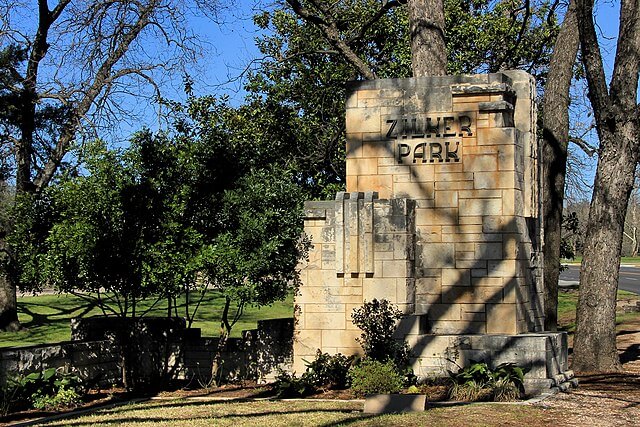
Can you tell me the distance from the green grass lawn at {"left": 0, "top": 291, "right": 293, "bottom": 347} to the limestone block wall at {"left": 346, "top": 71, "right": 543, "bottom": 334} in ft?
32.8

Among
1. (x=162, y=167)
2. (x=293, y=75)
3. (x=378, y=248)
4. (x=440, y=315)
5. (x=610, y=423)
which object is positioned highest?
(x=293, y=75)

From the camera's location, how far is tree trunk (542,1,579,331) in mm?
20625

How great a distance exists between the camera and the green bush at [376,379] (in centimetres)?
1388

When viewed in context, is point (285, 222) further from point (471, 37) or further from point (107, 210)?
point (471, 37)

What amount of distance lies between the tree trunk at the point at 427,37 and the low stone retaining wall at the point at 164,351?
19.5ft

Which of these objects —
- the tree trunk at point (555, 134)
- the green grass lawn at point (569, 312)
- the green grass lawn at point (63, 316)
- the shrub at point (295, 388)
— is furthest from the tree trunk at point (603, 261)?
the green grass lawn at point (63, 316)

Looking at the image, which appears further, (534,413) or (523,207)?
(523,207)

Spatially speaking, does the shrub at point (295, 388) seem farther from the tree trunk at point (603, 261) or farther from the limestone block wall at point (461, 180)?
the tree trunk at point (603, 261)

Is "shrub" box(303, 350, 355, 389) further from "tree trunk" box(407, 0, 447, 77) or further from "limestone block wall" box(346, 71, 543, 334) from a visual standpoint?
"tree trunk" box(407, 0, 447, 77)

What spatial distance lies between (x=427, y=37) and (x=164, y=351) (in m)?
8.35

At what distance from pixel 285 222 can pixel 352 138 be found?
6.62 ft

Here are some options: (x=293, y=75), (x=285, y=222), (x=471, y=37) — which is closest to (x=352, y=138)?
(x=285, y=222)

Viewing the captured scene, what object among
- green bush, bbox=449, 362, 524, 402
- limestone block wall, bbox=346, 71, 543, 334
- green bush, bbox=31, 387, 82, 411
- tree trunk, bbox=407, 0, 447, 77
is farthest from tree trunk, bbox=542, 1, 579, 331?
green bush, bbox=31, 387, 82, 411

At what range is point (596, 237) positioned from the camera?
1772cm
